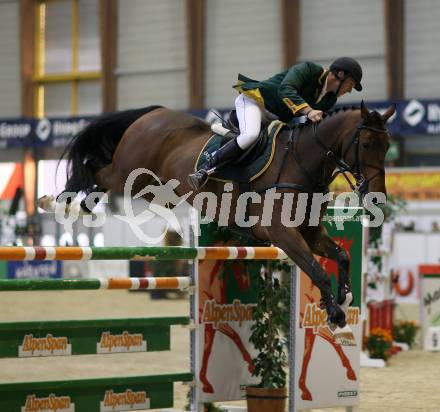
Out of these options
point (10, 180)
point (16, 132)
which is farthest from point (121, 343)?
point (16, 132)

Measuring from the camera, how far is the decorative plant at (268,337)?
548cm

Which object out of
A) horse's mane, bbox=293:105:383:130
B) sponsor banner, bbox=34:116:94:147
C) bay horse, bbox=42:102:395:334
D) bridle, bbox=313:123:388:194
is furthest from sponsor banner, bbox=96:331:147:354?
sponsor banner, bbox=34:116:94:147

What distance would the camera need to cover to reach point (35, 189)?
2238 cm

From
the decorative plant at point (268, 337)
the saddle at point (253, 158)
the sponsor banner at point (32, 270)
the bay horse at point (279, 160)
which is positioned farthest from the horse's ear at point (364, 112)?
the sponsor banner at point (32, 270)

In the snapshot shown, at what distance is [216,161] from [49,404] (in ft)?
5.65

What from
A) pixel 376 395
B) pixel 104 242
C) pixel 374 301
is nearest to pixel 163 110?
pixel 376 395

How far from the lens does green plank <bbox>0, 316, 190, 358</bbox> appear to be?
15.1ft

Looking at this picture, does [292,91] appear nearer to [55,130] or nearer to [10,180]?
[55,130]

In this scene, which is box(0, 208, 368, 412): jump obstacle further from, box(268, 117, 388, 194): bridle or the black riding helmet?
the black riding helmet

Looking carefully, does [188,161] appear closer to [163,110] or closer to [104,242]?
[163,110]

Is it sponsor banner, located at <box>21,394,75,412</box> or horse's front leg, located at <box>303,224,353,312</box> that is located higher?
horse's front leg, located at <box>303,224,353,312</box>

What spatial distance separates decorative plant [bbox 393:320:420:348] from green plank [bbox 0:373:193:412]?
5352mm

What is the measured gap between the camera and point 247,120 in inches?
215

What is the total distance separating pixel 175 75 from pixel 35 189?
14.7 ft
